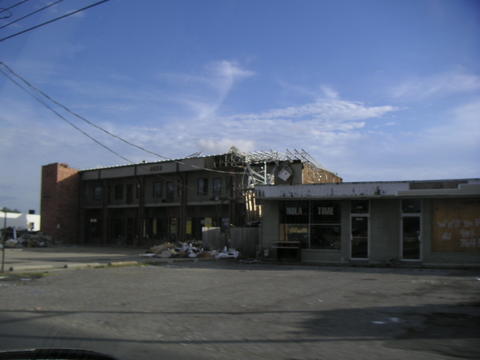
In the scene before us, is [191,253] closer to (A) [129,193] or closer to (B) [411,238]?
(B) [411,238]

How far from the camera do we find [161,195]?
43.4 meters

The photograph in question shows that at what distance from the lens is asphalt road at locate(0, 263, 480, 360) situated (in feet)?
22.0

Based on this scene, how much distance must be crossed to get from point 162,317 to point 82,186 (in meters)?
44.0

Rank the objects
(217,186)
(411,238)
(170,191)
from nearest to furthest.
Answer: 1. (411,238)
2. (217,186)
3. (170,191)

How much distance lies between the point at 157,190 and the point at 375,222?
26.1 meters

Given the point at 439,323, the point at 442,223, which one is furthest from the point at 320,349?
the point at 442,223

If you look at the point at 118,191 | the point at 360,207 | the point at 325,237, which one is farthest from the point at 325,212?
the point at 118,191

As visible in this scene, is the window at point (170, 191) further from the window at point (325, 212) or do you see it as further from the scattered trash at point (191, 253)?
the window at point (325, 212)

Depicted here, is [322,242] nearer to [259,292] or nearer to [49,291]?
[259,292]

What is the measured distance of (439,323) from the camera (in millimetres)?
8367

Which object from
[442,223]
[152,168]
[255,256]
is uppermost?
[152,168]

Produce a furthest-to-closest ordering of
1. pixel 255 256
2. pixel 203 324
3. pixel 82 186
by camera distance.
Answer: pixel 82 186, pixel 255 256, pixel 203 324

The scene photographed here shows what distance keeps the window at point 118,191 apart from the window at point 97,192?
200 centimetres

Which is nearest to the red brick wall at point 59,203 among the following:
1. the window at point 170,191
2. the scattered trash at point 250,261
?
the window at point 170,191
